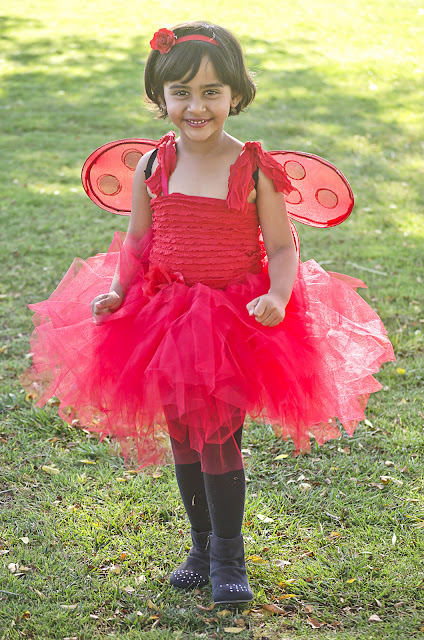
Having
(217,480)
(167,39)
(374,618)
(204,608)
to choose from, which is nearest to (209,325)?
(217,480)

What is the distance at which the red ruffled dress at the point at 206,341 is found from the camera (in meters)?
2.06

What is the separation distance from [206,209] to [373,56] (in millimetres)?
10113

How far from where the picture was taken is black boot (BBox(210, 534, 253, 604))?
2279 mm

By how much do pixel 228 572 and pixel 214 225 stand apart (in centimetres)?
112

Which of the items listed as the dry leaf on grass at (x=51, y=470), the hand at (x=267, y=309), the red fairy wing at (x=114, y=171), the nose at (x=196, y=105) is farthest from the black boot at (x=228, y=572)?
the nose at (x=196, y=105)

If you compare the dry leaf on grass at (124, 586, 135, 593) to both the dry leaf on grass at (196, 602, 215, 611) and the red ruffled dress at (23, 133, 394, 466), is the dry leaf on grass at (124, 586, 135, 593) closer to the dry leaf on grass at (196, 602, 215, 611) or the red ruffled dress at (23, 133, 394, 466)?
the dry leaf on grass at (196, 602, 215, 611)

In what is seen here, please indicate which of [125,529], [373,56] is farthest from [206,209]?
[373,56]

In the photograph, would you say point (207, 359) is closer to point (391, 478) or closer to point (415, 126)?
point (391, 478)

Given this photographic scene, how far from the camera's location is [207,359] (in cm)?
203

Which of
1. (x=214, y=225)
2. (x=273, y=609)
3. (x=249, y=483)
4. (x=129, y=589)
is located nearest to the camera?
(x=214, y=225)

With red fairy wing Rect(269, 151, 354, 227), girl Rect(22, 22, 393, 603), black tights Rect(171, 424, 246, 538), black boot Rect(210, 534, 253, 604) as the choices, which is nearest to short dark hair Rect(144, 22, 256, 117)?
girl Rect(22, 22, 393, 603)

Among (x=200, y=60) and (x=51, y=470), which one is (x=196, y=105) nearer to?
(x=200, y=60)

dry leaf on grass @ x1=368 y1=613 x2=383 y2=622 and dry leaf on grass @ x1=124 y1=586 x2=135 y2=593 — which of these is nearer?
dry leaf on grass @ x1=368 y1=613 x2=383 y2=622

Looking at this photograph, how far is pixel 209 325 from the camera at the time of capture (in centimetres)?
207
